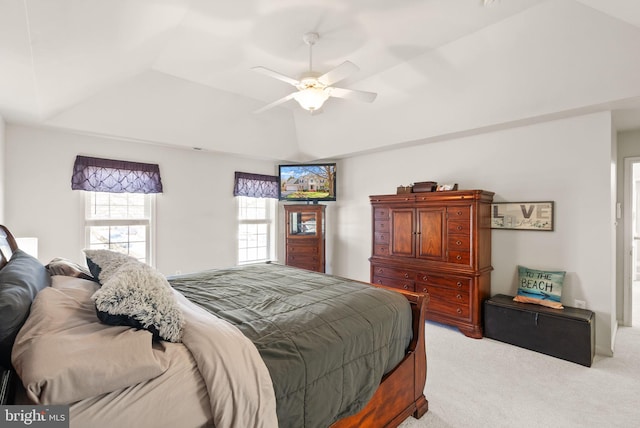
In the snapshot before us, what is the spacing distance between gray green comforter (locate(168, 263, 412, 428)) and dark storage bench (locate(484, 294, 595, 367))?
5.91ft

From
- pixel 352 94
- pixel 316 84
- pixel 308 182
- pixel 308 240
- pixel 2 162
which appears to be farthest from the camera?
pixel 308 182

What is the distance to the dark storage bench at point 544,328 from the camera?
2680 millimetres

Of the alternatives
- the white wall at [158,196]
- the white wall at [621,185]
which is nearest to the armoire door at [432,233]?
the white wall at [621,185]

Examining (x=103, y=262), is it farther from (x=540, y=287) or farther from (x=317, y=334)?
(x=540, y=287)

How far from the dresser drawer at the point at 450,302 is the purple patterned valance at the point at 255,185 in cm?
307

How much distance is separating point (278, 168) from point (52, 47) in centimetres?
384

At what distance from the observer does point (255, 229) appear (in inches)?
213

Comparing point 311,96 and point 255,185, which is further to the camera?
point 255,185

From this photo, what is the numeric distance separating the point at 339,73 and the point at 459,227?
222 cm

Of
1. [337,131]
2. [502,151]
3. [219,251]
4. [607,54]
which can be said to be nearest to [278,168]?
[337,131]

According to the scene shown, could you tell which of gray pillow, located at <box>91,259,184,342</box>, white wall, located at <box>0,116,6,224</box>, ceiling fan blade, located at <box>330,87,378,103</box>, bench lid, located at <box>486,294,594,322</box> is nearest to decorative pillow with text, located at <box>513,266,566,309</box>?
bench lid, located at <box>486,294,594,322</box>

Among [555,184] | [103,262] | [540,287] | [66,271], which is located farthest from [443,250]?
[66,271]

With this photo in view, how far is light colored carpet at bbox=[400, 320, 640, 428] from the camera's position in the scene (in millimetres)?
1991

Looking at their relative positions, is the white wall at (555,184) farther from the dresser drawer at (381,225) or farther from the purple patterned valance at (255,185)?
the purple patterned valance at (255,185)
